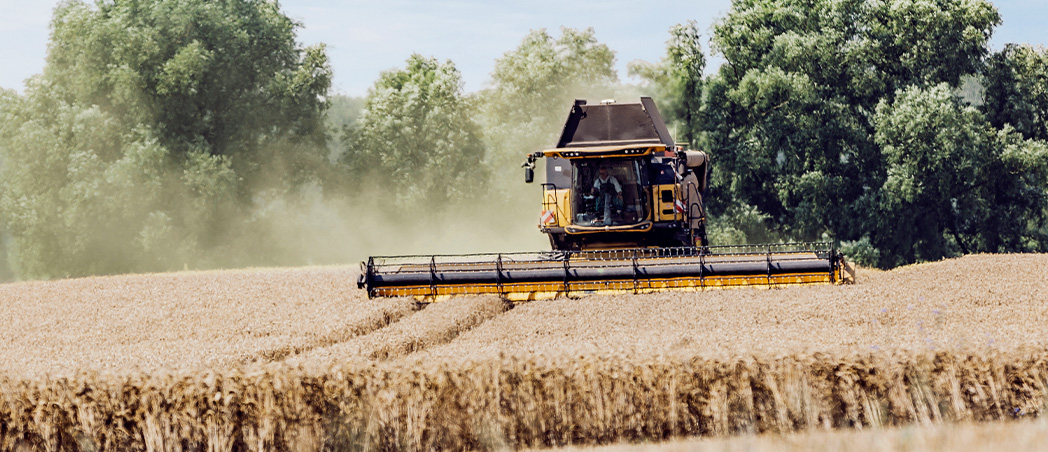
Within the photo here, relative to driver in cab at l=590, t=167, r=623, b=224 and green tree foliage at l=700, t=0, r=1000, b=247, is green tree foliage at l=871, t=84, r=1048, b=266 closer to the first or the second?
green tree foliage at l=700, t=0, r=1000, b=247

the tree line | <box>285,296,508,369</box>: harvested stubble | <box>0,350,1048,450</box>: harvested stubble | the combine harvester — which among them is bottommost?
<box>0,350,1048,450</box>: harvested stubble

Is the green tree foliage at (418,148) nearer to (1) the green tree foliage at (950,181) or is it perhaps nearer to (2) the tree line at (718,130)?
(2) the tree line at (718,130)

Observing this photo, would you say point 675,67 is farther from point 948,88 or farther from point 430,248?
point 430,248

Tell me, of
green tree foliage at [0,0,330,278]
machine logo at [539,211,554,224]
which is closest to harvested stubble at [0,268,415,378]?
machine logo at [539,211,554,224]

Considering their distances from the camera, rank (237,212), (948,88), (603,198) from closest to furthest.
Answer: (603,198), (948,88), (237,212)

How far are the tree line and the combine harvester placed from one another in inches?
561

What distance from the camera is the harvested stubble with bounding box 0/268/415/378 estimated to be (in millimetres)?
10922

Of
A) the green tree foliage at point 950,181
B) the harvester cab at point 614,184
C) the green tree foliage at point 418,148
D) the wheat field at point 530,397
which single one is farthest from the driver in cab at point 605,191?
the green tree foliage at point 418,148

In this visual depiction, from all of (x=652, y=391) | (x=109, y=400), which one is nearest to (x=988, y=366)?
(x=652, y=391)

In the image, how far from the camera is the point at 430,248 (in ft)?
140

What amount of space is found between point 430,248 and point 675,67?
43.0 ft

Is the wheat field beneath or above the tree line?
beneath

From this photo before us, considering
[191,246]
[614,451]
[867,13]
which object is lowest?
[614,451]

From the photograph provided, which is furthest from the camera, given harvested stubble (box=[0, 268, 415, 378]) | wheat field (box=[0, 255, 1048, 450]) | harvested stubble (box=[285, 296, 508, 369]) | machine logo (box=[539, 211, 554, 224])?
machine logo (box=[539, 211, 554, 224])
